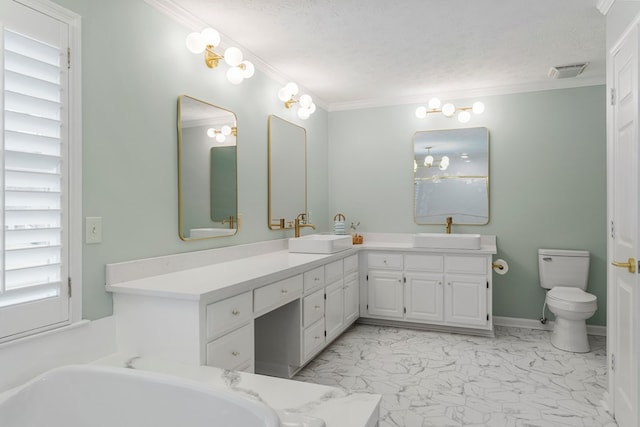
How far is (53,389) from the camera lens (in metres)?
1.56

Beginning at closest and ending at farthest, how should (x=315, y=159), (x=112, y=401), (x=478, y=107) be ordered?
(x=112, y=401) → (x=478, y=107) → (x=315, y=159)

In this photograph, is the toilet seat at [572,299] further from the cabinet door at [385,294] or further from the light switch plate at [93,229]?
the light switch plate at [93,229]

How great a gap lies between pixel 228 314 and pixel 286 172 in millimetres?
1995

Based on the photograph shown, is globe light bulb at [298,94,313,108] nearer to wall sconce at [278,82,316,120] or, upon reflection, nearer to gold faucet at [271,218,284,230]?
wall sconce at [278,82,316,120]

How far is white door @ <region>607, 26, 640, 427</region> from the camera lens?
6.50 feet

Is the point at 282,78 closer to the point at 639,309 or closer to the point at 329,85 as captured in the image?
the point at 329,85

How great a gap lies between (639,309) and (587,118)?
2.57 m

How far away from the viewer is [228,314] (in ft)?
6.65

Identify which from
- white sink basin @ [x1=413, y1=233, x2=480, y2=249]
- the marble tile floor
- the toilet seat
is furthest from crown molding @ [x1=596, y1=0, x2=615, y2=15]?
the marble tile floor

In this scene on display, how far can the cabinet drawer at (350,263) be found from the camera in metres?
3.73

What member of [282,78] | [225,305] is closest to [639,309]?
[225,305]

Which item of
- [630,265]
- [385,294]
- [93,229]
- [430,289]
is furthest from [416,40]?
[93,229]

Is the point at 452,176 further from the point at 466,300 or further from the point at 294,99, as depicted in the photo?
the point at 294,99

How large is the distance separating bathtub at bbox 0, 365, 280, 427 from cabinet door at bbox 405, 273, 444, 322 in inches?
113
